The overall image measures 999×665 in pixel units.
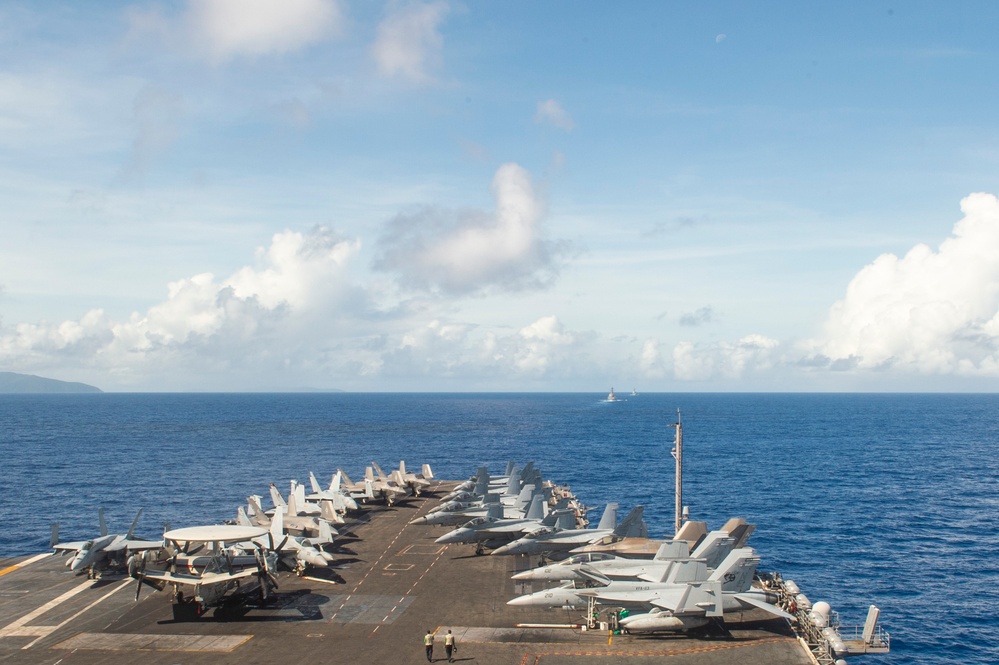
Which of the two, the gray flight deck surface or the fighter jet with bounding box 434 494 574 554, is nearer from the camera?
the gray flight deck surface

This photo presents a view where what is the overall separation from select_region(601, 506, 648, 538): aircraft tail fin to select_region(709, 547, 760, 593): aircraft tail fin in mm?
15442

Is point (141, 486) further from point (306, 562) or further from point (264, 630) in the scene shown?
point (264, 630)

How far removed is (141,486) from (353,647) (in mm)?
97362

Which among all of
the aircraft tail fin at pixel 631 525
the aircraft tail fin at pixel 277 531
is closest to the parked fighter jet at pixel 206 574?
the aircraft tail fin at pixel 277 531

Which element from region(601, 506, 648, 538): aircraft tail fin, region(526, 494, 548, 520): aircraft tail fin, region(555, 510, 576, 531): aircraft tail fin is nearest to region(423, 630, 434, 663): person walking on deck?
region(555, 510, 576, 531): aircraft tail fin

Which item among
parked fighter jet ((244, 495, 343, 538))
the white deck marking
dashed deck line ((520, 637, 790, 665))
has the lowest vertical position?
the white deck marking

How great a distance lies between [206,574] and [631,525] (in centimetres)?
3518

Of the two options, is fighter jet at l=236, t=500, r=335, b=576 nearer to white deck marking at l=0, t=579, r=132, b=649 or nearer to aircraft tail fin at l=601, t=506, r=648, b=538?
white deck marking at l=0, t=579, r=132, b=649

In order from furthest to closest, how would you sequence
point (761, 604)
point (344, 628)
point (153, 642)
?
point (344, 628) < point (761, 604) < point (153, 642)

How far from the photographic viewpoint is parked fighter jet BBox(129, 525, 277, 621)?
153 feet

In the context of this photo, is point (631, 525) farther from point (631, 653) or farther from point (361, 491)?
point (361, 491)

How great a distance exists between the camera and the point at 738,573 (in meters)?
46.7

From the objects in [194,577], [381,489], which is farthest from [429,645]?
[381,489]

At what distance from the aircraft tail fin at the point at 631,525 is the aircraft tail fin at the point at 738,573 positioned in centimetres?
1544
